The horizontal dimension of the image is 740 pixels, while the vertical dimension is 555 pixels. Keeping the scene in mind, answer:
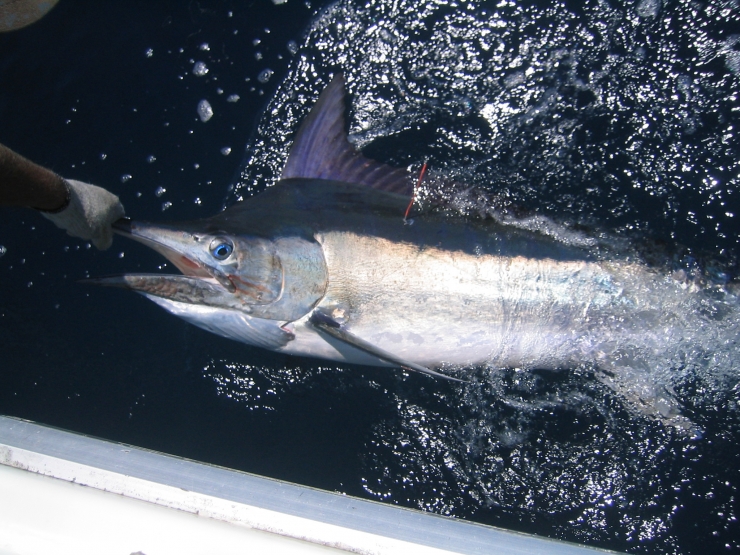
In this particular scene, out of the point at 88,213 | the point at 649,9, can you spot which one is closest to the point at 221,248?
the point at 88,213

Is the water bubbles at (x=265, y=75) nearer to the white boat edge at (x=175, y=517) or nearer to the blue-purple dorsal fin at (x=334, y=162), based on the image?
the blue-purple dorsal fin at (x=334, y=162)

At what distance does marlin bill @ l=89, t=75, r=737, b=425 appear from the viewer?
5.76 feet

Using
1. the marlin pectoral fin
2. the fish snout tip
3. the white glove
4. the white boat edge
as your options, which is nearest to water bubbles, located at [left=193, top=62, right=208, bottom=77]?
the white glove

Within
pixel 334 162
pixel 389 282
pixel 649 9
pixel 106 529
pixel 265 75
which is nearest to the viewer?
pixel 106 529

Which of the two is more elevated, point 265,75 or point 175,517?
point 265,75

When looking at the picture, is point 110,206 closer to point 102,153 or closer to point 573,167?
point 102,153

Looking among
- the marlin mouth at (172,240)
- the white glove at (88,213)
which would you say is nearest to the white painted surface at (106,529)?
the marlin mouth at (172,240)

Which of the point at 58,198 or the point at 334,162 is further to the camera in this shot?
the point at 334,162

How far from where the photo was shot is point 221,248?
1.71m

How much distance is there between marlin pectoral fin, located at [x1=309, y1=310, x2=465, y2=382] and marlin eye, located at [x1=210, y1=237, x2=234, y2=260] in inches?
16.4

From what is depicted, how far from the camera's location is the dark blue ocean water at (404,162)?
2242 mm

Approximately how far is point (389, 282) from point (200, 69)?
1792 millimetres

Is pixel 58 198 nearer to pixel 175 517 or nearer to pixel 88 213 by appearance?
pixel 88 213

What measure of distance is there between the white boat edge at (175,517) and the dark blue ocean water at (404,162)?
0.55m
